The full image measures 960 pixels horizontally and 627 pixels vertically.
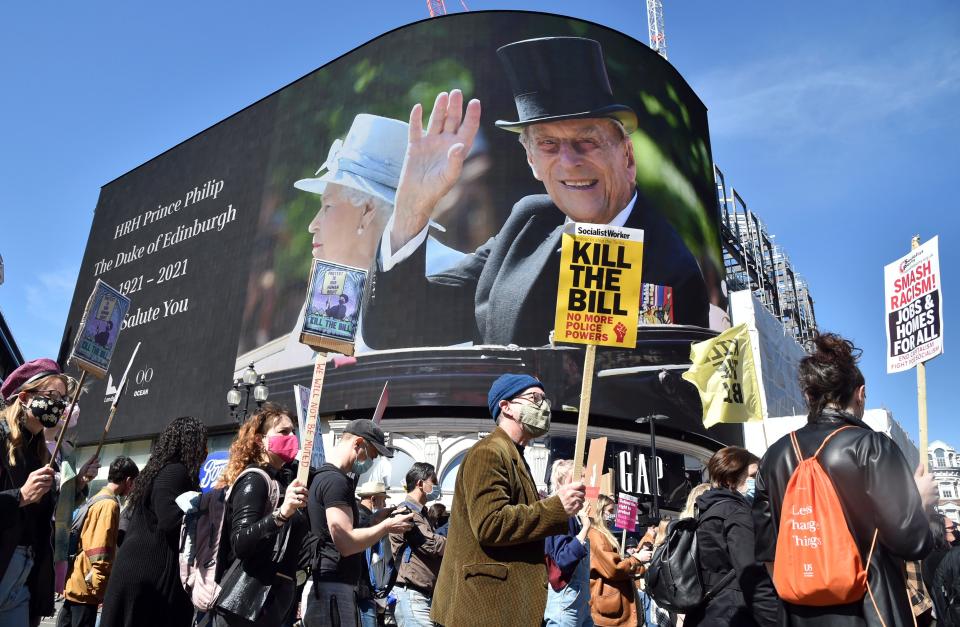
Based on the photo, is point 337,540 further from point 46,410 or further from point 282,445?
point 46,410

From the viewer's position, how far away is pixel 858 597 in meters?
2.79

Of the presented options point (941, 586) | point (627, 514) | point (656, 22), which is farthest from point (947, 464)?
point (941, 586)

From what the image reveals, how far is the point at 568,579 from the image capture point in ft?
15.9

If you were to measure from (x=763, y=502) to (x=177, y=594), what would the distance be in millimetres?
3164

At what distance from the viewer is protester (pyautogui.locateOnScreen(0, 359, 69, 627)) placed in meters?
3.38

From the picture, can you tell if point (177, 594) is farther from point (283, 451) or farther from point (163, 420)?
point (163, 420)

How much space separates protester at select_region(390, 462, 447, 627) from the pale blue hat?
1031 inches

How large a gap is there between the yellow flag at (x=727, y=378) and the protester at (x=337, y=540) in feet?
22.0

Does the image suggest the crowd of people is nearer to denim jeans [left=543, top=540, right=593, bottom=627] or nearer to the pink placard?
denim jeans [left=543, top=540, right=593, bottom=627]

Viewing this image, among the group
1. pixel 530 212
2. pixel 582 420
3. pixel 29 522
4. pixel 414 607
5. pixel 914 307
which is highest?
Answer: pixel 530 212

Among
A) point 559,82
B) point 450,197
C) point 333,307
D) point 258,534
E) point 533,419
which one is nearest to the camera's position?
point 533,419

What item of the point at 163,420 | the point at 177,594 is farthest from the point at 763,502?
the point at 163,420

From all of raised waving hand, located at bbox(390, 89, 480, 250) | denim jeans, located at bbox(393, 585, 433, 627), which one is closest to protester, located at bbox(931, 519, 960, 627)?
denim jeans, located at bbox(393, 585, 433, 627)

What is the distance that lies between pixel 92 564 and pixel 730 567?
13.8 feet
